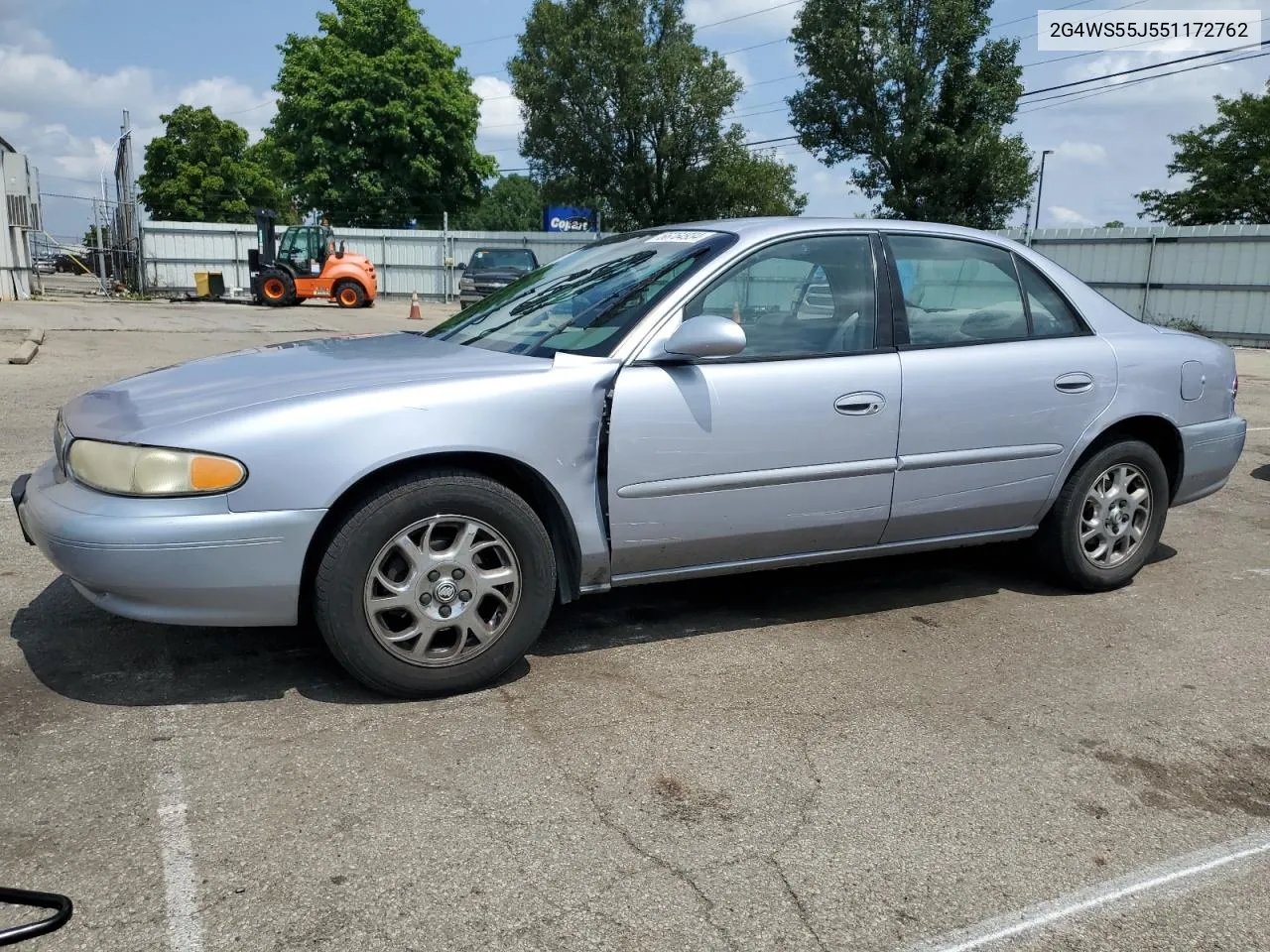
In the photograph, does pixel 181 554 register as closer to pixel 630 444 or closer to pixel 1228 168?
pixel 630 444

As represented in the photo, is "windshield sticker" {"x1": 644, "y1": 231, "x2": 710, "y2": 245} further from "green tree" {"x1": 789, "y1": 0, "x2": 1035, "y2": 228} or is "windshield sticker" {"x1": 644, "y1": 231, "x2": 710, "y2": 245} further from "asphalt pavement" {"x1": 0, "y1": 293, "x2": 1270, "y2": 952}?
"green tree" {"x1": 789, "y1": 0, "x2": 1035, "y2": 228}

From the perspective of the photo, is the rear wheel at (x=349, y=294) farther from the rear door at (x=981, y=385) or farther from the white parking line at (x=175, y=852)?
the white parking line at (x=175, y=852)

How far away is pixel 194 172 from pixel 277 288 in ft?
101

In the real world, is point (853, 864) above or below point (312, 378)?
below

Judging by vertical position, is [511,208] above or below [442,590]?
above

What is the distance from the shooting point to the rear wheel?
2833cm

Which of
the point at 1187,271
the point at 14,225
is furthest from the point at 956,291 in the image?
the point at 14,225

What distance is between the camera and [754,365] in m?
3.77

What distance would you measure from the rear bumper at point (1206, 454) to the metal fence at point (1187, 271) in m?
16.9

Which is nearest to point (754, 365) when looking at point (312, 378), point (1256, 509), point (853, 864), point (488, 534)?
point (488, 534)

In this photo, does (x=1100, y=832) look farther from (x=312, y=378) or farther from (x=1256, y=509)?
(x=1256, y=509)

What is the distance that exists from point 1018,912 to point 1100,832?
0.50 meters

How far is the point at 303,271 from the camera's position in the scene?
91.9 feet

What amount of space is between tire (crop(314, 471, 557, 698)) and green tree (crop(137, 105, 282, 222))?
5538 cm
